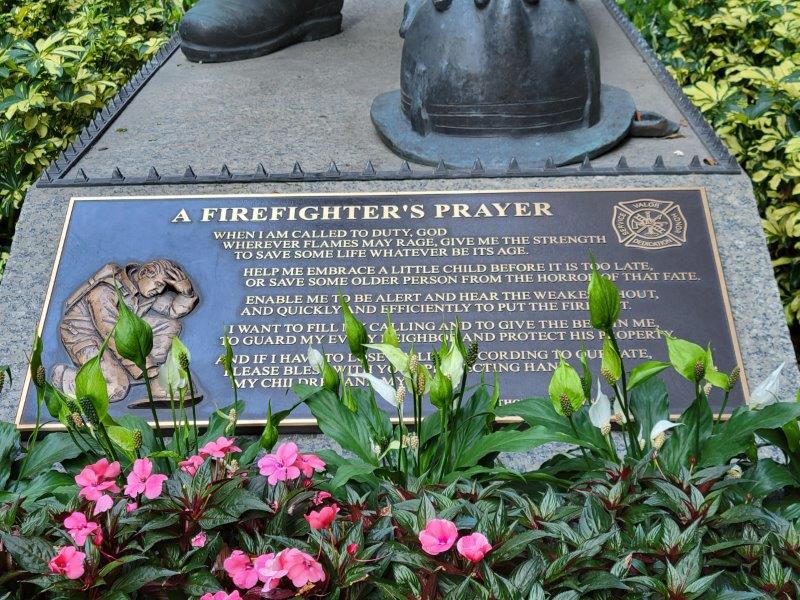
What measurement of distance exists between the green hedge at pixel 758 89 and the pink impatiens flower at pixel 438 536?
2.64 meters

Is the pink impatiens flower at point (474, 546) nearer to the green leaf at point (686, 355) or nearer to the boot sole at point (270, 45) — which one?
the green leaf at point (686, 355)

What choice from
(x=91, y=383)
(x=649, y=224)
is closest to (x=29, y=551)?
(x=91, y=383)

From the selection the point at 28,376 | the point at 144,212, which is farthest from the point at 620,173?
the point at 28,376

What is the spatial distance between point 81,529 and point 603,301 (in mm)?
999

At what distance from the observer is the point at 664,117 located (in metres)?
3.67

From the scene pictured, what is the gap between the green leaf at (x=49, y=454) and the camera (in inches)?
76.4

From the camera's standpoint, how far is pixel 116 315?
274 centimetres

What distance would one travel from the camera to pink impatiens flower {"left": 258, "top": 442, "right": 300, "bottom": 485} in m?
1.68

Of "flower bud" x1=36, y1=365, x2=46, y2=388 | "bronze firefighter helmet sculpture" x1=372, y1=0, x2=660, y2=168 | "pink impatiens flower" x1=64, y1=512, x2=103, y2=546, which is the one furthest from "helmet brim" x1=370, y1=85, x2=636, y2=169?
"pink impatiens flower" x1=64, y1=512, x2=103, y2=546

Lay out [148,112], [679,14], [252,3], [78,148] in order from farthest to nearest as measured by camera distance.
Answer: [679,14] → [252,3] → [148,112] → [78,148]

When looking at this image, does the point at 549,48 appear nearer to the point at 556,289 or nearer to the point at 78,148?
the point at 556,289

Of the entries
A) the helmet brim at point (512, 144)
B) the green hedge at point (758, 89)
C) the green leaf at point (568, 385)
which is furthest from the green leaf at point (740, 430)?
the green hedge at point (758, 89)

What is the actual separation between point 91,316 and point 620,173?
6.12ft

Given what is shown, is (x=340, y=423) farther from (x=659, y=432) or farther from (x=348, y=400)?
(x=659, y=432)
